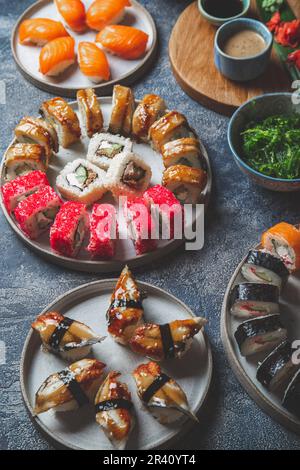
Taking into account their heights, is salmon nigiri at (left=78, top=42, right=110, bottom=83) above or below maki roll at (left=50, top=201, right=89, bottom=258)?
above

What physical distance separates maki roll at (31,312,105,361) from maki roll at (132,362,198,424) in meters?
0.24

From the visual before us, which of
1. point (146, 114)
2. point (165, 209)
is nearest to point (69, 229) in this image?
point (165, 209)

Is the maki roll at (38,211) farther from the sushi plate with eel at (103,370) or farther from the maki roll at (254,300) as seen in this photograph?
the maki roll at (254,300)

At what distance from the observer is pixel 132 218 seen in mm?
2672

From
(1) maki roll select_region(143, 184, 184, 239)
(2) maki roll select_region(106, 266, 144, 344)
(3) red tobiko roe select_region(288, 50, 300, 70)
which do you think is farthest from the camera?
(3) red tobiko roe select_region(288, 50, 300, 70)

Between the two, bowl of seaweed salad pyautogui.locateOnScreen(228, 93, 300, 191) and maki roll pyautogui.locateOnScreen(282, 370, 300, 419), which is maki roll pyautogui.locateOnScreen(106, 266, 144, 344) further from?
bowl of seaweed salad pyautogui.locateOnScreen(228, 93, 300, 191)

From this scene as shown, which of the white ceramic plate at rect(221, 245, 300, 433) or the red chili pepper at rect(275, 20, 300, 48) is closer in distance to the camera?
the white ceramic plate at rect(221, 245, 300, 433)

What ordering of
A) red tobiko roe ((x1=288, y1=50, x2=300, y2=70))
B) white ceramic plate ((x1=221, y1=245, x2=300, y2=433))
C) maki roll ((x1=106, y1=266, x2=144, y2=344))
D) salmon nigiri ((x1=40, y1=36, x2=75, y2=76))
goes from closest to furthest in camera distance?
white ceramic plate ((x1=221, y1=245, x2=300, y2=433)), maki roll ((x1=106, y1=266, x2=144, y2=344)), red tobiko roe ((x1=288, y1=50, x2=300, y2=70)), salmon nigiri ((x1=40, y1=36, x2=75, y2=76))

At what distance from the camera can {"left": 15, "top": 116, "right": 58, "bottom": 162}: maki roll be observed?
292 centimetres

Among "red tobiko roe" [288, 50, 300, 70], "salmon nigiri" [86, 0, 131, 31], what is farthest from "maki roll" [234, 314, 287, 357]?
"salmon nigiri" [86, 0, 131, 31]

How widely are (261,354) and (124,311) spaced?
1.80 ft

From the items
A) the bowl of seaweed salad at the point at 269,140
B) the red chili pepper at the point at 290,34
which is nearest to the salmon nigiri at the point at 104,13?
the red chili pepper at the point at 290,34

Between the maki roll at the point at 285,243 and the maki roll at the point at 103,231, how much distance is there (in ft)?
2.08

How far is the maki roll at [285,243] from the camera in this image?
2.56 meters
